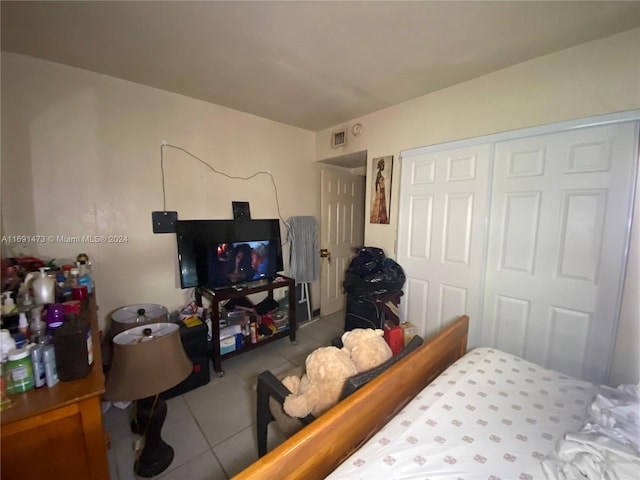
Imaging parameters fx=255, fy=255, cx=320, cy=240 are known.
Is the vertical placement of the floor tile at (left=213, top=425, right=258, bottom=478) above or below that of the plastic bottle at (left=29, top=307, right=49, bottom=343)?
below

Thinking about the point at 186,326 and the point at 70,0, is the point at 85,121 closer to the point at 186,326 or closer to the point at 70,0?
the point at 70,0

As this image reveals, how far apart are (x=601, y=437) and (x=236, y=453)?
1.67 metres

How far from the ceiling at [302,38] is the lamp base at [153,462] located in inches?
A: 91.2

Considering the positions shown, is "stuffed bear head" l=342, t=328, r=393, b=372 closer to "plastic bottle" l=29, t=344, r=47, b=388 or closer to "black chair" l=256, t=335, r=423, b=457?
"black chair" l=256, t=335, r=423, b=457

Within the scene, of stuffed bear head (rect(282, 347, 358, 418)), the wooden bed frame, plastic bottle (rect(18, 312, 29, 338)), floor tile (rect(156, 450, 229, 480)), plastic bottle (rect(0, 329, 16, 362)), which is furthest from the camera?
floor tile (rect(156, 450, 229, 480))

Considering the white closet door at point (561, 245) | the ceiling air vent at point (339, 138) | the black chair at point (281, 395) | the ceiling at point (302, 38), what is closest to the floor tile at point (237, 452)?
the black chair at point (281, 395)

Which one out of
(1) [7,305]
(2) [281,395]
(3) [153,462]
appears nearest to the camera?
(1) [7,305]

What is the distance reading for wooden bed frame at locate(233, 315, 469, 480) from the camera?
0.72 metres

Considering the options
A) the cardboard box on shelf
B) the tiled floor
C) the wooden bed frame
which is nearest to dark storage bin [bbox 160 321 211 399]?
the tiled floor

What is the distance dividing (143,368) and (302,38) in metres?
1.90

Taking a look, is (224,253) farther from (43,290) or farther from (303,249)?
(43,290)

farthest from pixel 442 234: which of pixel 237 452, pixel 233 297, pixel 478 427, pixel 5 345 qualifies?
pixel 5 345

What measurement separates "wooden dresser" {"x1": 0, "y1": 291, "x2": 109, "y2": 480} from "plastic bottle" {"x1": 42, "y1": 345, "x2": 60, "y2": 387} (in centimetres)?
2

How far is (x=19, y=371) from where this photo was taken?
0.82m
